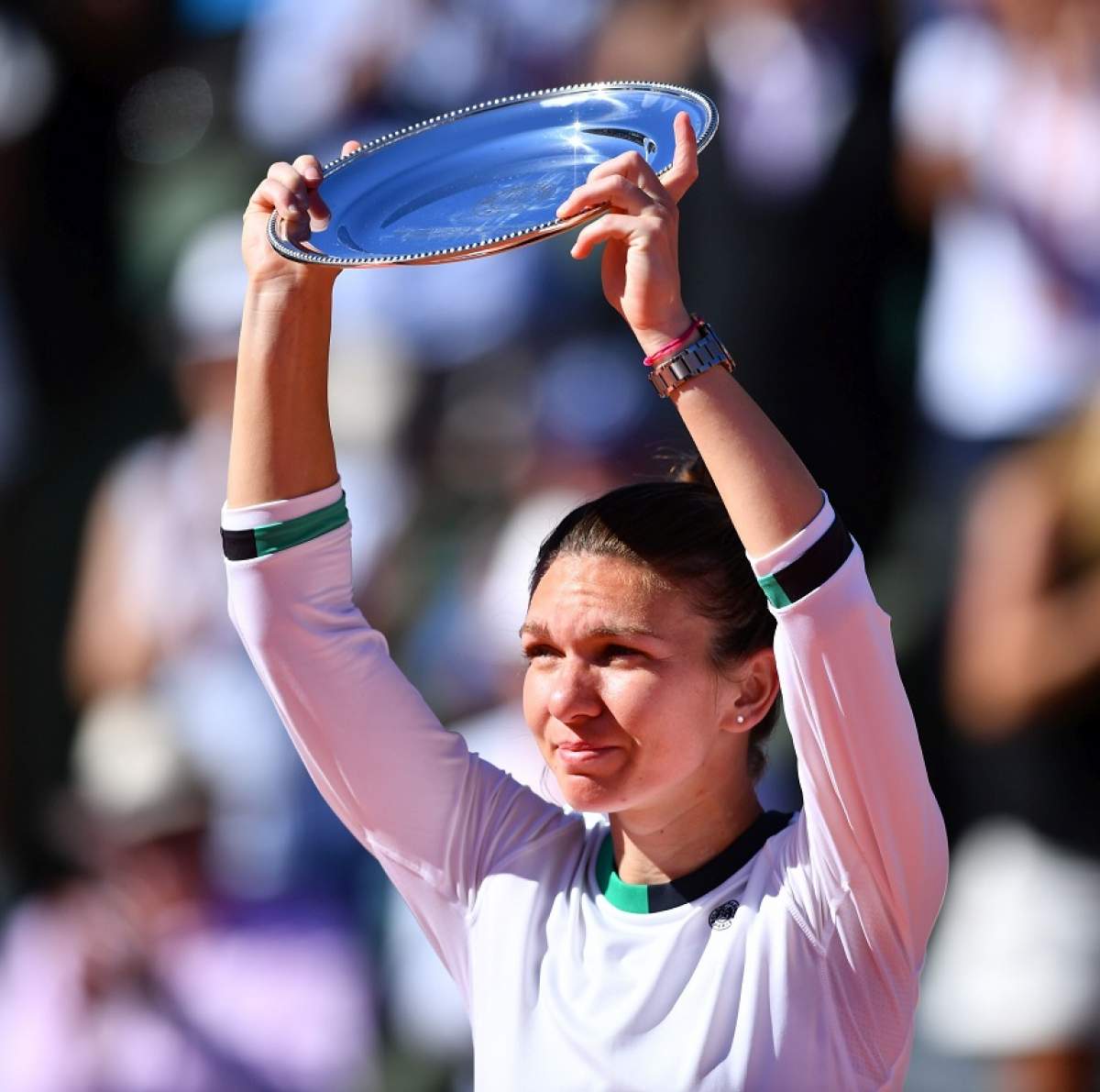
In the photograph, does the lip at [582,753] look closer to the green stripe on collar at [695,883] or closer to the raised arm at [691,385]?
the green stripe on collar at [695,883]

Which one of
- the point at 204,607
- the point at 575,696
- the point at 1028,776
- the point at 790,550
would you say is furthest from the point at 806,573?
the point at 204,607

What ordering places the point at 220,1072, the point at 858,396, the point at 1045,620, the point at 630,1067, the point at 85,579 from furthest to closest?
the point at 85,579, the point at 220,1072, the point at 858,396, the point at 1045,620, the point at 630,1067

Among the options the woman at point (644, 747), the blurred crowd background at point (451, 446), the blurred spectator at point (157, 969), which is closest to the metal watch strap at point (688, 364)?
the woman at point (644, 747)

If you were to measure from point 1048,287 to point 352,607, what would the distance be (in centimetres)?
195

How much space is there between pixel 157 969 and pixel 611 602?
247 cm

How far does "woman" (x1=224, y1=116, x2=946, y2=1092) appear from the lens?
66.5 inches

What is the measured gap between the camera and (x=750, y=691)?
1946mm

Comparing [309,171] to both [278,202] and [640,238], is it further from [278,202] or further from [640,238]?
[640,238]

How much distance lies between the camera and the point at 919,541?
356cm

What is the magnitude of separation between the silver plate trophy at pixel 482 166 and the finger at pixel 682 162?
3 centimetres

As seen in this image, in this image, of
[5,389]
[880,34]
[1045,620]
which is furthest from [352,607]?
[5,389]

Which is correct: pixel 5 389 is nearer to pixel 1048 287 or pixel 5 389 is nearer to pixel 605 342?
pixel 605 342

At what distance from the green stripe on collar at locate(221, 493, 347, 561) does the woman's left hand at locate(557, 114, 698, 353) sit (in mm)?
421

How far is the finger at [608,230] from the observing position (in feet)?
5.64
